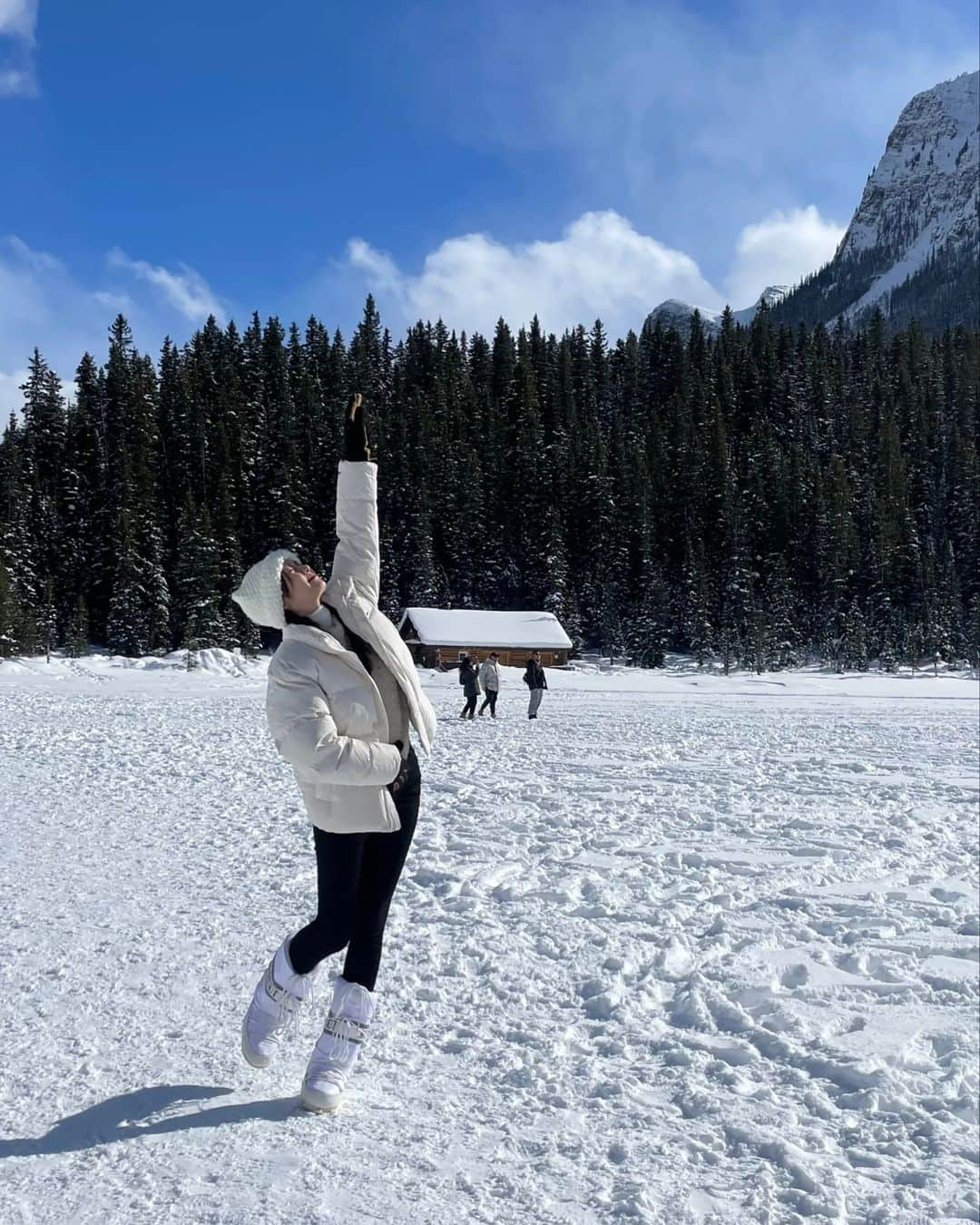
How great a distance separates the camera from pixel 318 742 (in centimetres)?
283

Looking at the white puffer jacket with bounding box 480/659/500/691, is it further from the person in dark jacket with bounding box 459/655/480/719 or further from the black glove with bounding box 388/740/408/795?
the black glove with bounding box 388/740/408/795

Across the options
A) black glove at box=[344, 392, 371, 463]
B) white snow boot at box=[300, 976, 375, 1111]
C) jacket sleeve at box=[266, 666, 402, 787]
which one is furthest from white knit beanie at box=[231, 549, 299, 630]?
white snow boot at box=[300, 976, 375, 1111]

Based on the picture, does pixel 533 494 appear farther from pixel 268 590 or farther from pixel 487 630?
pixel 268 590

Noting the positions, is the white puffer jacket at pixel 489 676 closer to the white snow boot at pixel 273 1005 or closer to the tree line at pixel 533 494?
the white snow boot at pixel 273 1005

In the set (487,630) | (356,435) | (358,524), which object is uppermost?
(487,630)

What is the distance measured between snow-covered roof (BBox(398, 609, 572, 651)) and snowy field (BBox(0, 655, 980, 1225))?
3805 centimetres

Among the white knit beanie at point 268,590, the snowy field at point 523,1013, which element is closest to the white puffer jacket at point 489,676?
the snowy field at point 523,1013

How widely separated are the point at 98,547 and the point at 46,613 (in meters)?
12.5

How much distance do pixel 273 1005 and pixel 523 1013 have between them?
1560 mm

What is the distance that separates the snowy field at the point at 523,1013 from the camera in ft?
9.55

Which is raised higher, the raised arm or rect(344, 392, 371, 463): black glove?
rect(344, 392, 371, 463): black glove

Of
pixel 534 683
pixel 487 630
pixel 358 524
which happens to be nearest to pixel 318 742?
pixel 358 524

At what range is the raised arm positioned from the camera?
3.35 meters

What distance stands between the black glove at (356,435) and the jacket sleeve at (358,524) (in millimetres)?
41
